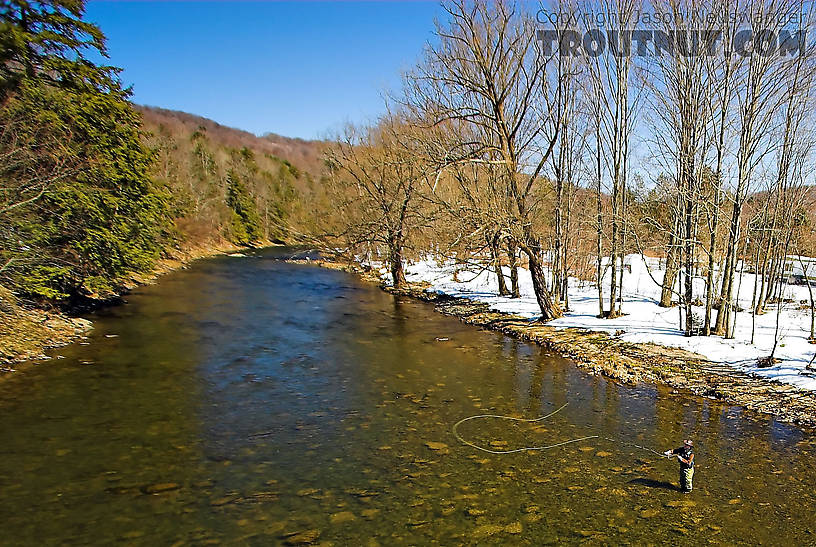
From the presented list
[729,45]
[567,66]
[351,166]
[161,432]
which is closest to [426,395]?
[161,432]

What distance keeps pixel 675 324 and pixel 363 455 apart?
11.2 m

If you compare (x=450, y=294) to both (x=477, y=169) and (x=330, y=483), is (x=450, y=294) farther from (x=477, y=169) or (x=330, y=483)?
(x=330, y=483)

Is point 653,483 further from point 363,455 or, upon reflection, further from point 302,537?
point 302,537

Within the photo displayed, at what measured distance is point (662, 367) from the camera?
10.9 meters

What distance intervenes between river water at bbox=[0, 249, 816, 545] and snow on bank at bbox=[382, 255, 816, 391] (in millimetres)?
2460

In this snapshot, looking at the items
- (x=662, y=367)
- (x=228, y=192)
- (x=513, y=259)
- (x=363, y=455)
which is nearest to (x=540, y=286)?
(x=513, y=259)

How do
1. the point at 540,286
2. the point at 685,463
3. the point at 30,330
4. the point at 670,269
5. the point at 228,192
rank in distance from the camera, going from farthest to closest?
the point at 228,192
the point at 670,269
the point at 540,286
the point at 30,330
the point at 685,463

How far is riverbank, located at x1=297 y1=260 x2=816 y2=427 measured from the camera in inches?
347

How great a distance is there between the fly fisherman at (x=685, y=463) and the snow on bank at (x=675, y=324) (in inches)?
194

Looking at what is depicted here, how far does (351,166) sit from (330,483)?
2327 cm

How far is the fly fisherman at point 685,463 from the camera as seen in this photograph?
5973 millimetres

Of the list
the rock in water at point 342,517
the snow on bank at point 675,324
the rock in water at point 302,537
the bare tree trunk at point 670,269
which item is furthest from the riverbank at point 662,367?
the rock in water at point 302,537

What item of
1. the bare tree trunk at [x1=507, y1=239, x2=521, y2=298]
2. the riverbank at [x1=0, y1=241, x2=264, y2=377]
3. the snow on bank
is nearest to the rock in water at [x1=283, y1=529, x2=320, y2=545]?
the riverbank at [x1=0, y1=241, x2=264, y2=377]

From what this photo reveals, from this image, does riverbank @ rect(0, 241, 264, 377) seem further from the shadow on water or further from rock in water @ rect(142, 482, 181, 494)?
the shadow on water
